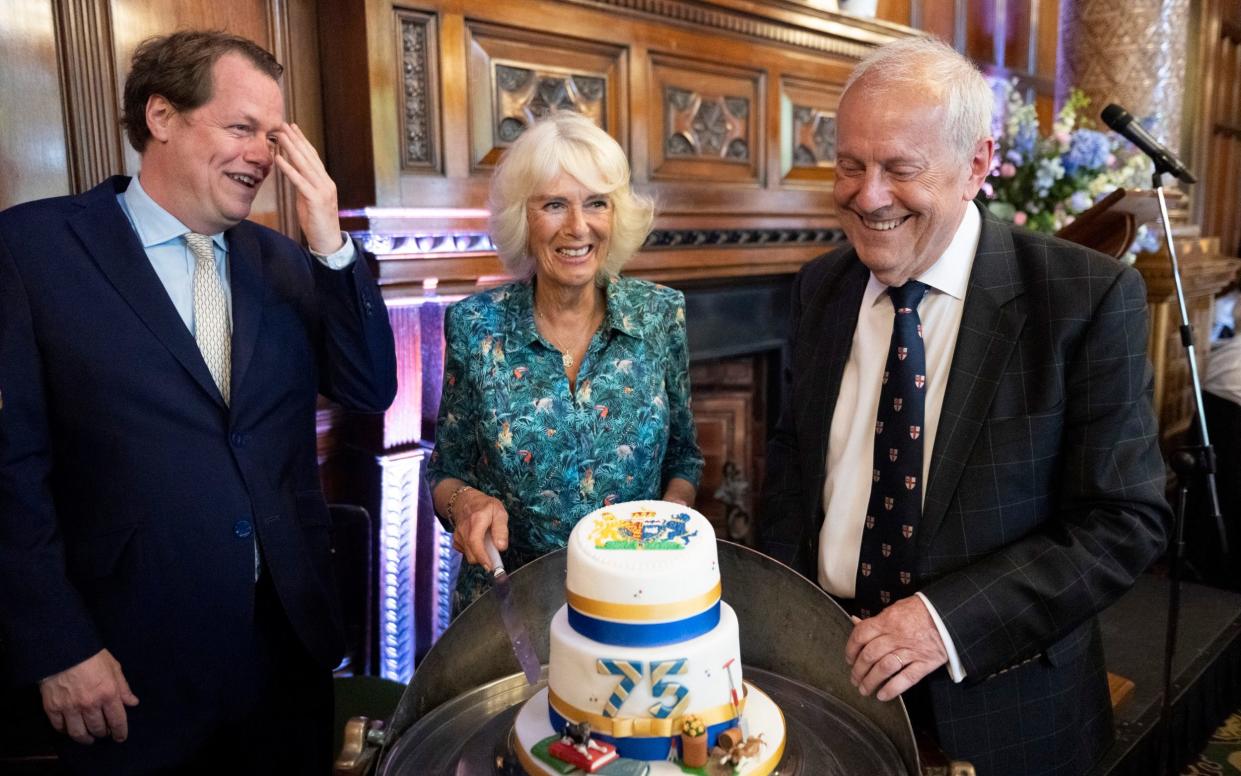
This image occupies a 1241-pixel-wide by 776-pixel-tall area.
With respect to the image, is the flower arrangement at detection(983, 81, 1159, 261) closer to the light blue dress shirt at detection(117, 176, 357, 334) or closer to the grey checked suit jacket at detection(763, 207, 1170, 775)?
the grey checked suit jacket at detection(763, 207, 1170, 775)

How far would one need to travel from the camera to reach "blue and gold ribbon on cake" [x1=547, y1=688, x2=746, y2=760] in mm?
965

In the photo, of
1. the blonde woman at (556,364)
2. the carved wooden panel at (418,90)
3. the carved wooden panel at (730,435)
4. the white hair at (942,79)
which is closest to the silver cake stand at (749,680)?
the blonde woman at (556,364)

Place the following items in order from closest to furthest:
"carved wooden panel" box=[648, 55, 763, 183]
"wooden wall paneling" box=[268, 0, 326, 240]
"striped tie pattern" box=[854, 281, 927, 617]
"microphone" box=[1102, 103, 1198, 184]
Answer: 1. "striped tie pattern" box=[854, 281, 927, 617]
2. "wooden wall paneling" box=[268, 0, 326, 240]
3. "microphone" box=[1102, 103, 1198, 184]
4. "carved wooden panel" box=[648, 55, 763, 183]

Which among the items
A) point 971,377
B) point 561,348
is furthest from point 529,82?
point 971,377

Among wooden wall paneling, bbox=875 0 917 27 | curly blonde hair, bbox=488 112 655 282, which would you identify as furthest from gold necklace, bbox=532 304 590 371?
wooden wall paneling, bbox=875 0 917 27

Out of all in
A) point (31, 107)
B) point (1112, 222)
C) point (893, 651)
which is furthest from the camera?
point (1112, 222)

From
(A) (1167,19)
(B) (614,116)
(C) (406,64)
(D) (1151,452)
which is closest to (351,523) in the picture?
(C) (406,64)

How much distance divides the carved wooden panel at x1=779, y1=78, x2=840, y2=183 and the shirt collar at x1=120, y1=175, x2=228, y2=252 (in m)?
2.16

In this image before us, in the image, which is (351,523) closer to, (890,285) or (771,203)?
(890,285)

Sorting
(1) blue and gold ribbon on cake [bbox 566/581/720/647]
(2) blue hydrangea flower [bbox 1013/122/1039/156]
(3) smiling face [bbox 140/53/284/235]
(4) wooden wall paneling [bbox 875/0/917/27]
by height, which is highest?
(4) wooden wall paneling [bbox 875/0/917/27]

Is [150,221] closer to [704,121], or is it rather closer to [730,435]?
[704,121]

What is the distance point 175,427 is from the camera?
57.3 inches

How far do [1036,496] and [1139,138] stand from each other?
173cm

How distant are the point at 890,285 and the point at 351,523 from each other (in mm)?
1442
